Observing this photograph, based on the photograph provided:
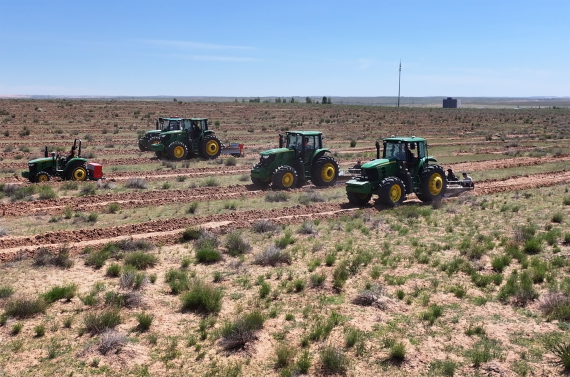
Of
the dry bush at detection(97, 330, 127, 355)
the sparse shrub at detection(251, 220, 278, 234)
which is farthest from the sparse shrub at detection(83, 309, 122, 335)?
the sparse shrub at detection(251, 220, 278, 234)

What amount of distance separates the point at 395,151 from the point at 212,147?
576 inches

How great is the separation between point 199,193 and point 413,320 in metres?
13.3

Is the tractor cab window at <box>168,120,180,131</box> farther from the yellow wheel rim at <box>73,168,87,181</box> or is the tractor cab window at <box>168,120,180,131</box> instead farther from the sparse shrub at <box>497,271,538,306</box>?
the sparse shrub at <box>497,271,538,306</box>

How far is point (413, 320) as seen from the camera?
31.0 ft

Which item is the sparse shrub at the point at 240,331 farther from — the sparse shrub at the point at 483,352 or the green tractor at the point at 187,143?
the green tractor at the point at 187,143

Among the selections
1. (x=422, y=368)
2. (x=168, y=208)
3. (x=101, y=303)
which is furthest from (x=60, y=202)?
(x=422, y=368)

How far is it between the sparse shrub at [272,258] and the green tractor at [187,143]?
1864cm

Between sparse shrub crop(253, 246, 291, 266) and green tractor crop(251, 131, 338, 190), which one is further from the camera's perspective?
green tractor crop(251, 131, 338, 190)

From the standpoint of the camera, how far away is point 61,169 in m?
23.2

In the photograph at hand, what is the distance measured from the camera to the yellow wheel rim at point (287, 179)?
71.2 ft

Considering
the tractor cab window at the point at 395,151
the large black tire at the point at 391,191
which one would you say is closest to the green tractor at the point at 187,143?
the tractor cab window at the point at 395,151

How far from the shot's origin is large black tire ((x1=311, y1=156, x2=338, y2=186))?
2220 centimetres

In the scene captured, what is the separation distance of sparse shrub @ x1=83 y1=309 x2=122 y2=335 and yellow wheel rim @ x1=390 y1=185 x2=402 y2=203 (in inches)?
446

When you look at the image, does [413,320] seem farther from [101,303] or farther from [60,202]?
[60,202]
